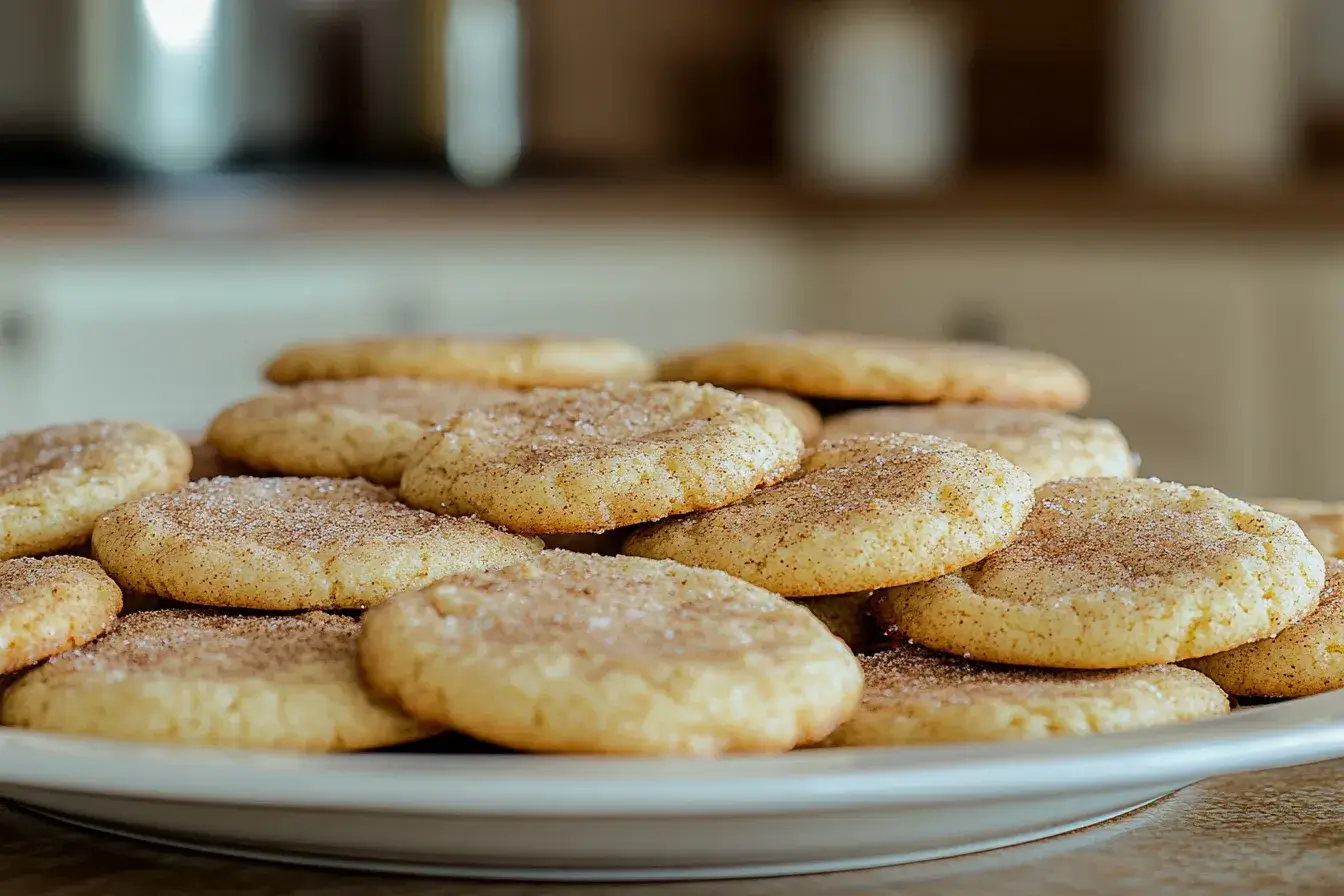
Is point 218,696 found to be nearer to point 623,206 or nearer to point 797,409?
point 797,409

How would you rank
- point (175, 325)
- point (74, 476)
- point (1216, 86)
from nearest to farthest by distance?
1. point (74, 476)
2. point (175, 325)
3. point (1216, 86)

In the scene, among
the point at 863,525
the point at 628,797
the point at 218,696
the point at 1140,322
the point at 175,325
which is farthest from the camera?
the point at 1140,322

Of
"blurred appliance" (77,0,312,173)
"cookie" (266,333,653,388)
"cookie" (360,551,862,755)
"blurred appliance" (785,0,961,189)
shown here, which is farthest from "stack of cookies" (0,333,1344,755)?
"blurred appliance" (785,0,961,189)

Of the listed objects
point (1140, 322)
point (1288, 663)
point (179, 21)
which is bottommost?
point (1140, 322)

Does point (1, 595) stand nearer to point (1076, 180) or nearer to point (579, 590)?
point (579, 590)

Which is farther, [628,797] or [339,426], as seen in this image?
[339,426]

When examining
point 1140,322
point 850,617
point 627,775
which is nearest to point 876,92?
point 1140,322

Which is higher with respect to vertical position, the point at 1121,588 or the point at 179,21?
the point at 179,21
